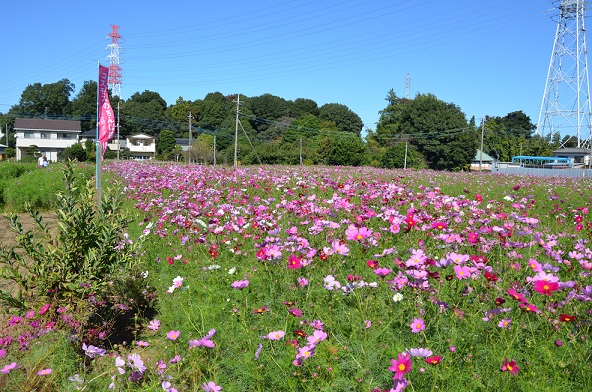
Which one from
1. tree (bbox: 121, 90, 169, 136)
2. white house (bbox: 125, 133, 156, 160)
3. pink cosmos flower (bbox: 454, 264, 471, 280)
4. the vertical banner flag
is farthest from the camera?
tree (bbox: 121, 90, 169, 136)

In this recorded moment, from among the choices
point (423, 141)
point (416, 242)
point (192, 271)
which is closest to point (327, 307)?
point (416, 242)

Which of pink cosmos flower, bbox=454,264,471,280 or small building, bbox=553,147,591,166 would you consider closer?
pink cosmos flower, bbox=454,264,471,280

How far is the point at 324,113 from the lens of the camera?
71688mm

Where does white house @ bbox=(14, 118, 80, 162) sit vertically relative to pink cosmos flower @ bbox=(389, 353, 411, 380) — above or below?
above

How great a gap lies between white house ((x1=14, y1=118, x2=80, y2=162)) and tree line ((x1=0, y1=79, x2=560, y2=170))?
6.82m

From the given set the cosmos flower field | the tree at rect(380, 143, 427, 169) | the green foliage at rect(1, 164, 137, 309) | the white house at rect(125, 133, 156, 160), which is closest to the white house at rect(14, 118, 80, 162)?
the white house at rect(125, 133, 156, 160)

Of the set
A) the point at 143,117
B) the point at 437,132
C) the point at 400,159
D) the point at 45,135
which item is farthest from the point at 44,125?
the point at 437,132

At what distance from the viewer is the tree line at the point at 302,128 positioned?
4438 centimetres

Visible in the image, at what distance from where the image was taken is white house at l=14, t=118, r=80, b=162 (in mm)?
54969

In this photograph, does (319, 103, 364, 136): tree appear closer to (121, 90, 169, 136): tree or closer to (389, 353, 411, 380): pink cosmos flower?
(121, 90, 169, 136): tree

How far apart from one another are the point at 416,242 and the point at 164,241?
2413mm

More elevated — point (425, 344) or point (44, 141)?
point (44, 141)

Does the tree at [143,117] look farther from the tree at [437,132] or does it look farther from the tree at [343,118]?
the tree at [437,132]

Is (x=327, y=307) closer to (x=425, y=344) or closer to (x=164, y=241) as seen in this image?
(x=425, y=344)
